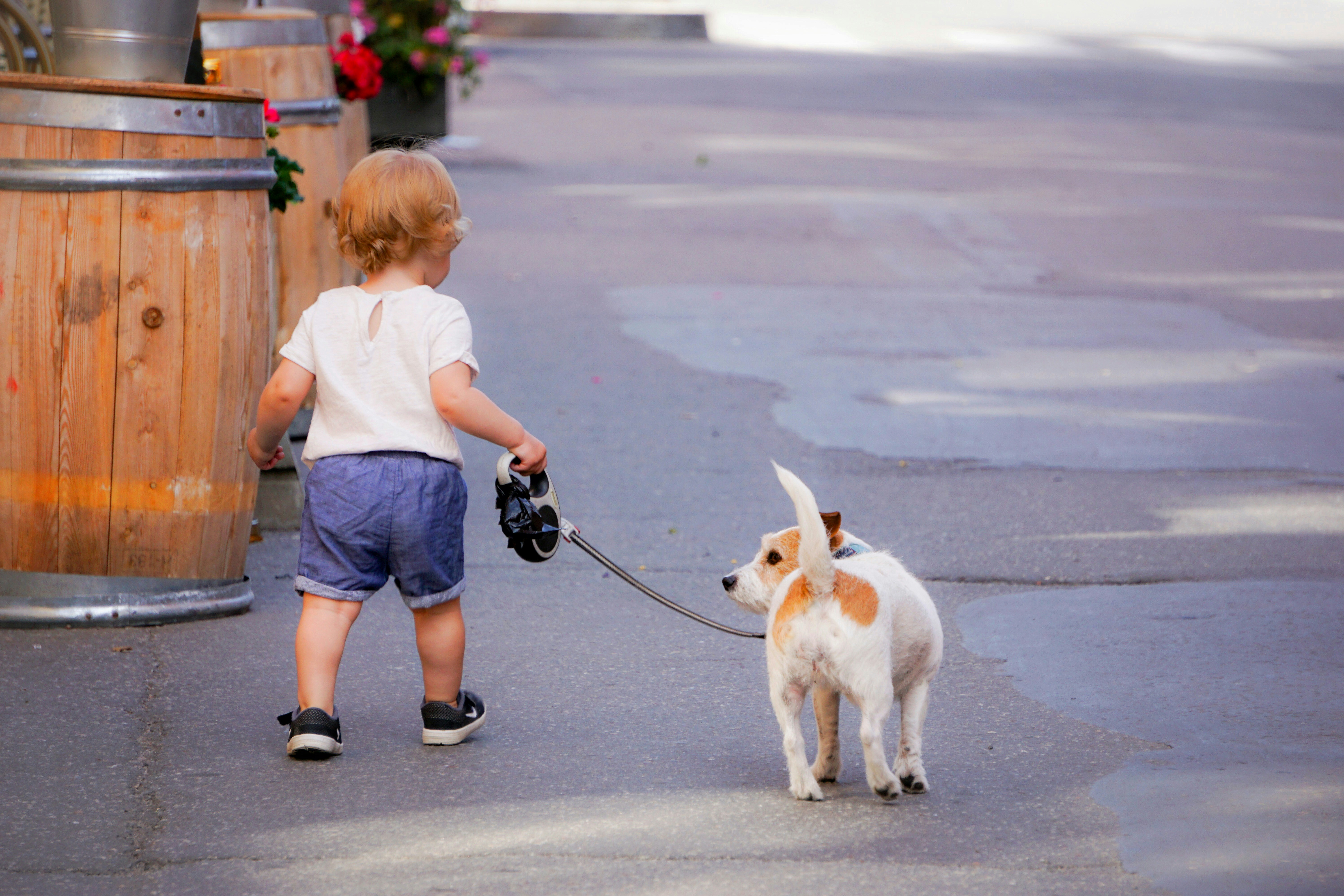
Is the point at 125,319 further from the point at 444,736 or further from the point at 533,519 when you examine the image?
the point at 444,736

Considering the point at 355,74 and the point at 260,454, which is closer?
the point at 260,454

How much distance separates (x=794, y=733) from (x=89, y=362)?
85.3 inches

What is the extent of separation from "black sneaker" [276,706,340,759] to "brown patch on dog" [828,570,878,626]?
46.5 inches

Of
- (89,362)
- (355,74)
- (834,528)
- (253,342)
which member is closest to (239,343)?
(253,342)

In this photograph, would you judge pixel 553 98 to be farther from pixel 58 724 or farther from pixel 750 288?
pixel 58 724

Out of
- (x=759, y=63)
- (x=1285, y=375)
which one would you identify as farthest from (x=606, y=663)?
(x=759, y=63)

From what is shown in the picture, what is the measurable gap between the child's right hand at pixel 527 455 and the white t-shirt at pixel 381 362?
5.8 inches

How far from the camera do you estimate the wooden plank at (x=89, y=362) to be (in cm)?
415

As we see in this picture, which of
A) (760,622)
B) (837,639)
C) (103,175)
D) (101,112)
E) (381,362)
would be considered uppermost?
(101,112)

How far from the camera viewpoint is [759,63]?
25.8 metres

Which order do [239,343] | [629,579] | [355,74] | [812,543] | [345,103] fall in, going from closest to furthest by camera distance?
[812,543]
[629,579]
[239,343]
[345,103]
[355,74]

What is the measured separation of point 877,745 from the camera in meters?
3.19

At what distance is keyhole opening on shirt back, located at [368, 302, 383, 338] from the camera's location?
3.48m

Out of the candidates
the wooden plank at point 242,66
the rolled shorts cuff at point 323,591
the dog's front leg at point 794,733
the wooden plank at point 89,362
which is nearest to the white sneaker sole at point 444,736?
the rolled shorts cuff at point 323,591
